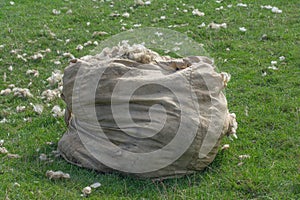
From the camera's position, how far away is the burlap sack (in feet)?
15.3

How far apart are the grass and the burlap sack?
14 cm

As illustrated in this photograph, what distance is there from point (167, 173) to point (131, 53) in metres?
1.14

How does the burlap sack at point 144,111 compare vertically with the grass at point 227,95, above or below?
above

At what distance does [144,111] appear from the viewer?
474 cm

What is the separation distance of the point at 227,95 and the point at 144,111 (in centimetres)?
200

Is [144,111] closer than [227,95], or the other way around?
[144,111]

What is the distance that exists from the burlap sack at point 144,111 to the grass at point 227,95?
142mm

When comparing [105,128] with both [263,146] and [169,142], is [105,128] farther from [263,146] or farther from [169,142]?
[263,146]

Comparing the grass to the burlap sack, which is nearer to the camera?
the grass

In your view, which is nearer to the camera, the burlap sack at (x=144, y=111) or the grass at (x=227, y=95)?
the grass at (x=227, y=95)

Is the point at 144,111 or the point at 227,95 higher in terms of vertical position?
the point at 144,111

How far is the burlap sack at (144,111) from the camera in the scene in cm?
467

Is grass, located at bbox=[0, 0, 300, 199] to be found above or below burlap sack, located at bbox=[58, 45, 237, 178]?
below

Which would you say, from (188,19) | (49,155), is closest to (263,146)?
(49,155)
